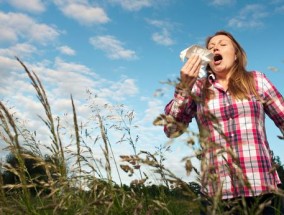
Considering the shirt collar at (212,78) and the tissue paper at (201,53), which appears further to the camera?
the shirt collar at (212,78)

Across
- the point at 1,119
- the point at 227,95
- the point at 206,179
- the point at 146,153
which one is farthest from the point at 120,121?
the point at 206,179

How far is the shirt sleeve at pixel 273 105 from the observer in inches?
145

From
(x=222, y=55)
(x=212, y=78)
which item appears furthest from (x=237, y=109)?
(x=222, y=55)

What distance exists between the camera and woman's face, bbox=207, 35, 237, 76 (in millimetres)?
3918

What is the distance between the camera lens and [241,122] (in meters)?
3.55

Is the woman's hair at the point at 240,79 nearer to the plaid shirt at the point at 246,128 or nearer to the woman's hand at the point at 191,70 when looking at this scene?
the plaid shirt at the point at 246,128

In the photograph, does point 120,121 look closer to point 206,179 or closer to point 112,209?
point 112,209

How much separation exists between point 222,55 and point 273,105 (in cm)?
66

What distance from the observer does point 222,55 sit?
13.1ft

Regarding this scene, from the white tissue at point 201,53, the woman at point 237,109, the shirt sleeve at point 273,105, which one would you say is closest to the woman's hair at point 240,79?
the woman at point 237,109

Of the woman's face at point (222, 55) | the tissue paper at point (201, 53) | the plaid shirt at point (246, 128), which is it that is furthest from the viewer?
the woman's face at point (222, 55)

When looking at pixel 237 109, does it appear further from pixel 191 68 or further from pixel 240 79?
pixel 191 68

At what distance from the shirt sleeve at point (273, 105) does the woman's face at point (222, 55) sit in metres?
0.33

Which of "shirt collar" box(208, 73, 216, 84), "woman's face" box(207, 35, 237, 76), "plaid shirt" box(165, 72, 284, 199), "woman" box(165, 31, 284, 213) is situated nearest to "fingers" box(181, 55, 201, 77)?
"woman" box(165, 31, 284, 213)
